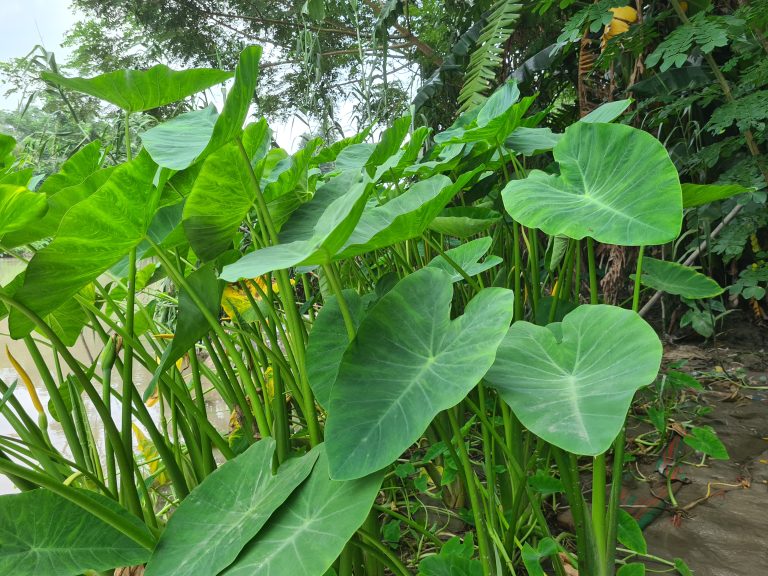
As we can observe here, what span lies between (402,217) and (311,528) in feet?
1.04

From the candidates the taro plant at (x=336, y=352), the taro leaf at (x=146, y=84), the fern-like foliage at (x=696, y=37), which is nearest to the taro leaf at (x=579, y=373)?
the taro plant at (x=336, y=352)

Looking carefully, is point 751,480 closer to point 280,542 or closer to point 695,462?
point 695,462

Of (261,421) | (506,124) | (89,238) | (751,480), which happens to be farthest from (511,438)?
(751,480)

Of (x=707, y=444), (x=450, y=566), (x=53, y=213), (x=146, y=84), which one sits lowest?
(x=707, y=444)

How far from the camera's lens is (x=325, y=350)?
62 cm

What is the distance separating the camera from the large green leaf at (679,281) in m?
0.77

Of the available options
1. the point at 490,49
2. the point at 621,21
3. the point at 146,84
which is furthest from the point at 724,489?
the point at 490,49

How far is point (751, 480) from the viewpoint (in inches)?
41.0

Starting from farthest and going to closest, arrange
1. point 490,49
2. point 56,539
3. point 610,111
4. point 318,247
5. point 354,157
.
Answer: point 490,49, point 354,157, point 610,111, point 56,539, point 318,247

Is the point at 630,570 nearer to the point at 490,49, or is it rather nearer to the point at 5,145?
the point at 5,145

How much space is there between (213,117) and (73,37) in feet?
28.0

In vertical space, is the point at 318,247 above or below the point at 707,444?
above

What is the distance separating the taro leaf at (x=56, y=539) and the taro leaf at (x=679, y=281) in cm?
79

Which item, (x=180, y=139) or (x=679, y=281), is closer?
(x=180, y=139)
